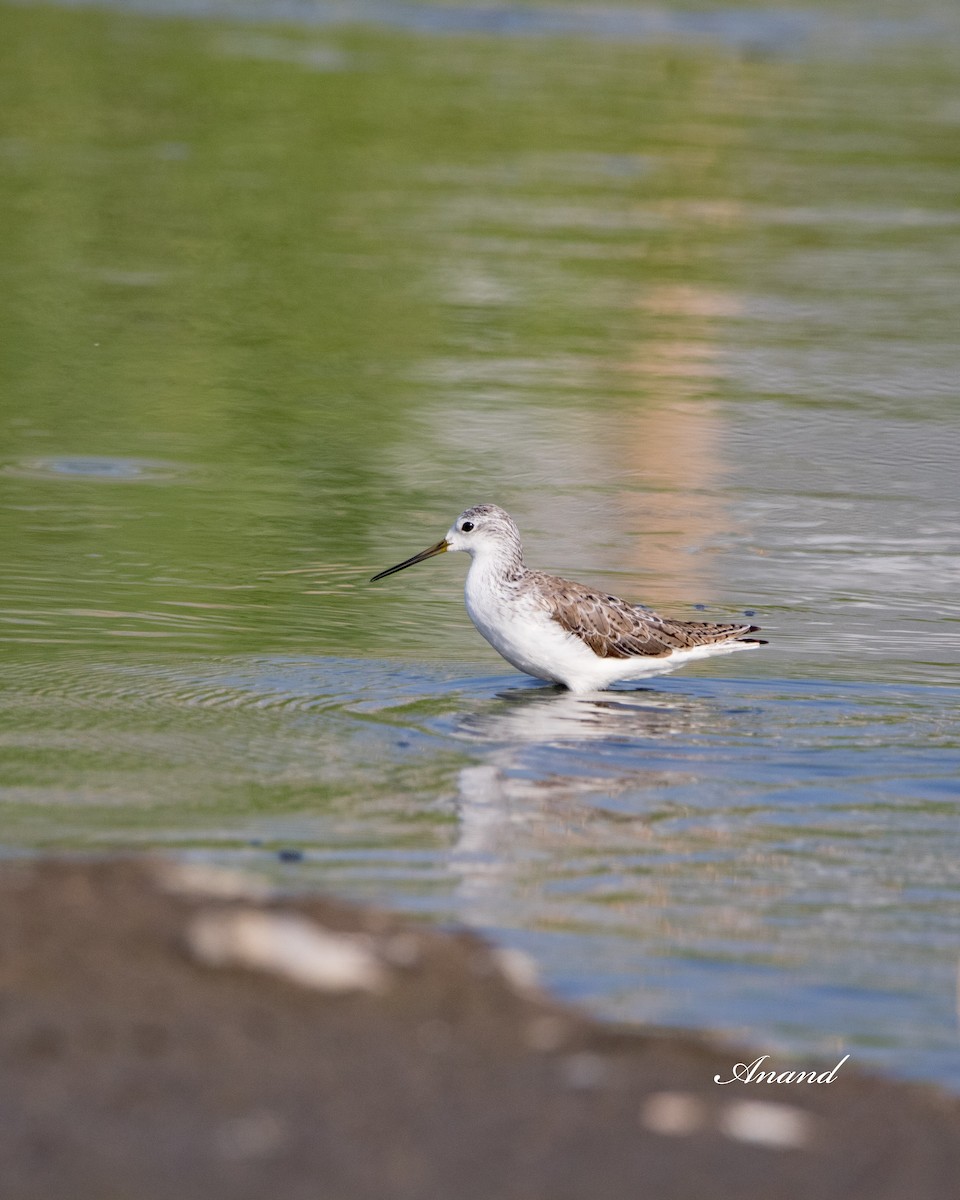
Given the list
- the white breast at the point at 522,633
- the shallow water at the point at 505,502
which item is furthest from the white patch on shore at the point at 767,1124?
the white breast at the point at 522,633

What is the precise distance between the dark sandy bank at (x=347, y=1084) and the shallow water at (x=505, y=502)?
62 centimetres

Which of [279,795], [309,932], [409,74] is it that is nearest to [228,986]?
[309,932]

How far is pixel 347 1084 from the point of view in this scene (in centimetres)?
488

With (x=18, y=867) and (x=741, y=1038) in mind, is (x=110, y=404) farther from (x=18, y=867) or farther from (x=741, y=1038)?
(x=741, y=1038)

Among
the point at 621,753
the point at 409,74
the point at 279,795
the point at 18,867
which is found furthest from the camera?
the point at 409,74

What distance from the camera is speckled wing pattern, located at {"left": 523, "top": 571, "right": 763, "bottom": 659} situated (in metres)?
9.56

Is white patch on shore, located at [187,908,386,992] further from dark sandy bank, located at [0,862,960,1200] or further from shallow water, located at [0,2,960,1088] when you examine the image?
shallow water, located at [0,2,960,1088]

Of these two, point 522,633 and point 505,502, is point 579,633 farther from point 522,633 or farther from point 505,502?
point 505,502

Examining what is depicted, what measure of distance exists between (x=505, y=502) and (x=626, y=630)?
3.03 m

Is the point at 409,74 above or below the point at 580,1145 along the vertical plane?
above

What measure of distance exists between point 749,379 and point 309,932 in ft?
34.9

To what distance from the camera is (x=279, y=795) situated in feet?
25.3

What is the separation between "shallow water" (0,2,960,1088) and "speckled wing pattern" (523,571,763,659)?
250 millimetres

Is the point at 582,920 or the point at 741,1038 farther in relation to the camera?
the point at 582,920
